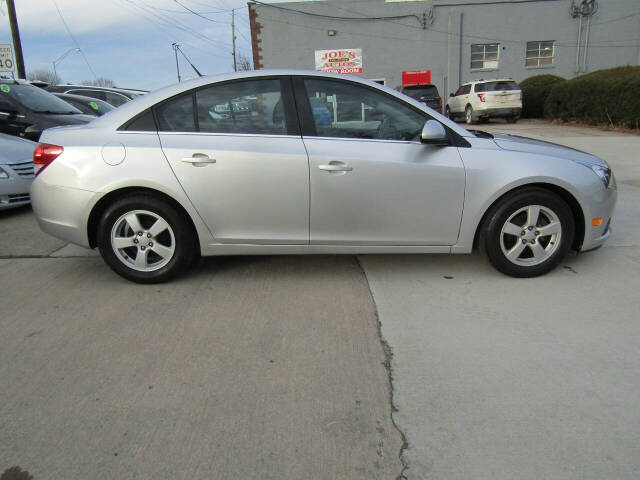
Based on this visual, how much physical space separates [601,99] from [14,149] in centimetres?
1681

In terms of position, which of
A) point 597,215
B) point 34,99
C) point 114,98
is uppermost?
point 114,98

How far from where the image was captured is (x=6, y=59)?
44.2 ft

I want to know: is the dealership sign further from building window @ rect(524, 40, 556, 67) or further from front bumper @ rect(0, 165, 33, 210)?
front bumper @ rect(0, 165, 33, 210)

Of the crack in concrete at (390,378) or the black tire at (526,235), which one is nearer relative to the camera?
the crack in concrete at (390,378)

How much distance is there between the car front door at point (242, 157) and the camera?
376 cm

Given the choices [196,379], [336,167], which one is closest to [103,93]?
[336,167]

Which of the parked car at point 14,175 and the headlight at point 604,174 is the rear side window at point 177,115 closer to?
the headlight at point 604,174

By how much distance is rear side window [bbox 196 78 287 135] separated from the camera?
3859 millimetres

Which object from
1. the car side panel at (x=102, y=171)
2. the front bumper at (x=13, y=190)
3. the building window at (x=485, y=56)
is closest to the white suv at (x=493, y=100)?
the building window at (x=485, y=56)

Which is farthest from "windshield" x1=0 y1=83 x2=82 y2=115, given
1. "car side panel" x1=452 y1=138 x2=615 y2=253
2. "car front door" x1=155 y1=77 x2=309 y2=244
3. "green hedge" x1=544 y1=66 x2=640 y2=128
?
"green hedge" x1=544 y1=66 x2=640 y2=128

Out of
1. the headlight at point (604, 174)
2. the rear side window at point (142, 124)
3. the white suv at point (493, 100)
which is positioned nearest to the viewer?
the rear side window at point (142, 124)

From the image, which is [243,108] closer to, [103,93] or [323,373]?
[323,373]

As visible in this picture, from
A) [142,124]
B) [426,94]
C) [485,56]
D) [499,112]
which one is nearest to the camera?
[142,124]

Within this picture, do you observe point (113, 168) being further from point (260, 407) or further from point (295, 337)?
point (260, 407)
